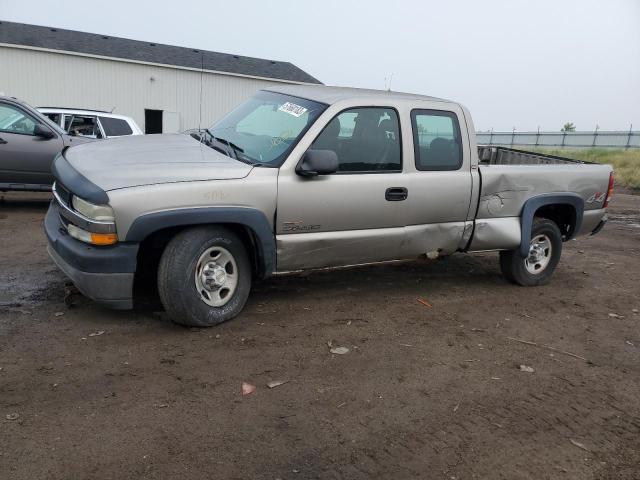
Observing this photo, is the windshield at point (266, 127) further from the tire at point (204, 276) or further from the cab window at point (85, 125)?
the cab window at point (85, 125)

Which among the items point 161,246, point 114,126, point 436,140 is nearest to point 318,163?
point 161,246

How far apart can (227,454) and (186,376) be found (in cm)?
91

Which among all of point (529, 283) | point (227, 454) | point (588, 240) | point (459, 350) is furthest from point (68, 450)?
point (588, 240)

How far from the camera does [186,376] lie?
3.63m

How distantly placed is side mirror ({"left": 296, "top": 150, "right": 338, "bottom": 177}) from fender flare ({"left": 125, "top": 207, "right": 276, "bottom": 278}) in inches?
19.8

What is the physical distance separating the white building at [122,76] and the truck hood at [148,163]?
18.3 meters

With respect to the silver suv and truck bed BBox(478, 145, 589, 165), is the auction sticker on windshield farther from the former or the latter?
the silver suv

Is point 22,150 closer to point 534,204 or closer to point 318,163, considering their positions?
point 318,163

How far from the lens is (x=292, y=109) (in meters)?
4.98

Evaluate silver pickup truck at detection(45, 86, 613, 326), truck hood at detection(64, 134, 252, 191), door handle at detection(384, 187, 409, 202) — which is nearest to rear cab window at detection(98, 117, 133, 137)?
silver pickup truck at detection(45, 86, 613, 326)

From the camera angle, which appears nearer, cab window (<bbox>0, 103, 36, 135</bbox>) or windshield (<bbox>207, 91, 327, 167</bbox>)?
windshield (<bbox>207, 91, 327, 167</bbox>)

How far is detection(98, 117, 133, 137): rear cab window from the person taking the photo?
1067cm

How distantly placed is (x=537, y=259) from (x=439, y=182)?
192cm

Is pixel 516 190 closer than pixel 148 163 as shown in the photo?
No
